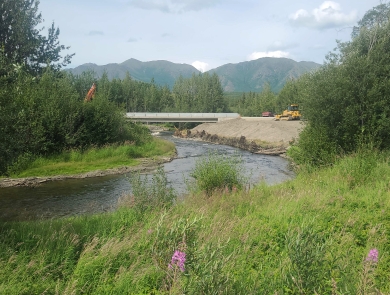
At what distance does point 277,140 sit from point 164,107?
6971 centimetres

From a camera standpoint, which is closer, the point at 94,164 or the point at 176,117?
the point at 94,164

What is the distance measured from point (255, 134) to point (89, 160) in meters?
29.8

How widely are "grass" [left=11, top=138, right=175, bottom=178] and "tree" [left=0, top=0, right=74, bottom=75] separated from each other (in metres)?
7.05

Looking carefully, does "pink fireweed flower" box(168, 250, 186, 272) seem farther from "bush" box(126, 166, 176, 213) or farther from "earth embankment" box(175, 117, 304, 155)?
"earth embankment" box(175, 117, 304, 155)

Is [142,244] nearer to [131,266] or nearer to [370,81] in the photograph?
[131,266]

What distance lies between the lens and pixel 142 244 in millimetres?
6828

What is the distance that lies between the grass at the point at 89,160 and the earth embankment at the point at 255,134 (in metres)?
13.7

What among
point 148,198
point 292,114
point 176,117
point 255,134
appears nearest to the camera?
point 148,198

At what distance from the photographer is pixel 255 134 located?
2050 inches

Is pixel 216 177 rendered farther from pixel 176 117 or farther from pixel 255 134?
pixel 176 117

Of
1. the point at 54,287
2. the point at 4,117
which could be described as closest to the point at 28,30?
the point at 4,117

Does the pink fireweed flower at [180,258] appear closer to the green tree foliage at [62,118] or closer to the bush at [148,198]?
the bush at [148,198]

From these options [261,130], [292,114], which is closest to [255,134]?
[261,130]

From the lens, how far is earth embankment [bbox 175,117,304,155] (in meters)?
43.2
